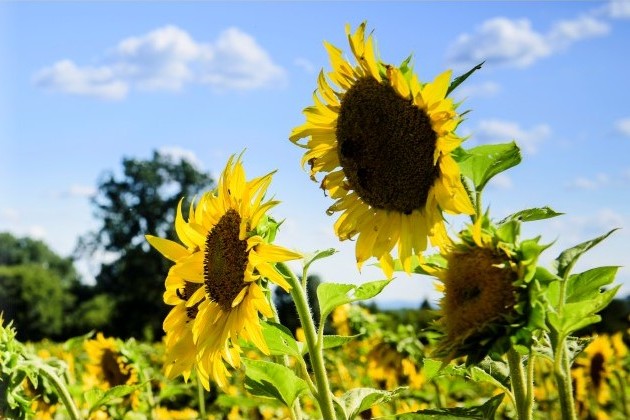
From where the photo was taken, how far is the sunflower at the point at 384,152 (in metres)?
1.88

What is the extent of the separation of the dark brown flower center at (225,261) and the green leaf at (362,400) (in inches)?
15.4

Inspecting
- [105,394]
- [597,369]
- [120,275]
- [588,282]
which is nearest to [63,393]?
[105,394]

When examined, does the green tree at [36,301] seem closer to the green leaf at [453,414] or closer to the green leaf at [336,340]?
the green leaf at [336,340]

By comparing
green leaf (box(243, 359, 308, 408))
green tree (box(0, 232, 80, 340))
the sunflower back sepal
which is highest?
green tree (box(0, 232, 80, 340))

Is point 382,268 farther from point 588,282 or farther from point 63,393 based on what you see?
point 63,393

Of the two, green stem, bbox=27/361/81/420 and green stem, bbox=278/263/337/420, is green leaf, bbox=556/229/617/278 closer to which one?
green stem, bbox=278/263/337/420

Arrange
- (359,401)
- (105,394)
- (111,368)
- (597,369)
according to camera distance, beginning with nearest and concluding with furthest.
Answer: (359,401) < (105,394) < (111,368) < (597,369)

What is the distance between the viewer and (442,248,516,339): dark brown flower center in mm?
1563

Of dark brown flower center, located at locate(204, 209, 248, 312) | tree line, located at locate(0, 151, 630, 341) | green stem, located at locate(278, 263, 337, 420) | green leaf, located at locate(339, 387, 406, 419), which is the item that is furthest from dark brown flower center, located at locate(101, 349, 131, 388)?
tree line, located at locate(0, 151, 630, 341)

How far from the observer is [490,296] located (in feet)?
5.17

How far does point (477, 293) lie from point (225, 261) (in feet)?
2.73

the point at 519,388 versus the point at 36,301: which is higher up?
the point at 36,301

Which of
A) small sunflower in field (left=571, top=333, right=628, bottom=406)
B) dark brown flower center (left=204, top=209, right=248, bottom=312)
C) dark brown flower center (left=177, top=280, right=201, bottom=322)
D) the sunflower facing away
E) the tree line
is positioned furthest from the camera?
the tree line

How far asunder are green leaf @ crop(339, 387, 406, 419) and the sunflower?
279 mm
